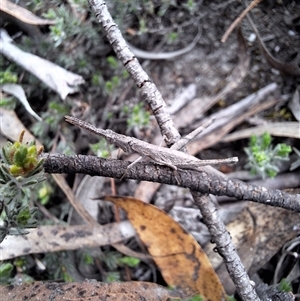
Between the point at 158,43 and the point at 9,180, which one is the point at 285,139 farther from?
the point at 9,180

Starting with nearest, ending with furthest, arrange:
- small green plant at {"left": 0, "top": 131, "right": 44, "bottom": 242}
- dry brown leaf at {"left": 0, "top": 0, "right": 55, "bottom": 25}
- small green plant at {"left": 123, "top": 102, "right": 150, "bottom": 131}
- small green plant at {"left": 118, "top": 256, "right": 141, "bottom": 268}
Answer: small green plant at {"left": 0, "top": 131, "right": 44, "bottom": 242}, small green plant at {"left": 118, "top": 256, "right": 141, "bottom": 268}, dry brown leaf at {"left": 0, "top": 0, "right": 55, "bottom": 25}, small green plant at {"left": 123, "top": 102, "right": 150, "bottom": 131}

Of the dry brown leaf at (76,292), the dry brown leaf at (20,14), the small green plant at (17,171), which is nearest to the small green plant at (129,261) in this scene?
the dry brown leaf at (76,292)

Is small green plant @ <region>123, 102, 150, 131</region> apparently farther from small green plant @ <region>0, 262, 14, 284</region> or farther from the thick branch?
small green plant @ <region>0, 262, 14, 284</region>

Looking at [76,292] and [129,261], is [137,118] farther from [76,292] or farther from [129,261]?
[76,292]

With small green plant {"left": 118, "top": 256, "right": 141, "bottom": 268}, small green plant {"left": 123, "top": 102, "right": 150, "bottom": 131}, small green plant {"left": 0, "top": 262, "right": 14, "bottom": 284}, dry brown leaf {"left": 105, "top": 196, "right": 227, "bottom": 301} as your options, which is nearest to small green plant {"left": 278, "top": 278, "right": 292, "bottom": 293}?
dry brown leaf {"left": 105, "top": 196, "right": 227, "bottom": 301}

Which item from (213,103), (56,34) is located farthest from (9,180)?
(213,103)

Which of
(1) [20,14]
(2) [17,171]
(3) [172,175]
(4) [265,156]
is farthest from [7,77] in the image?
(4) [265,156]
